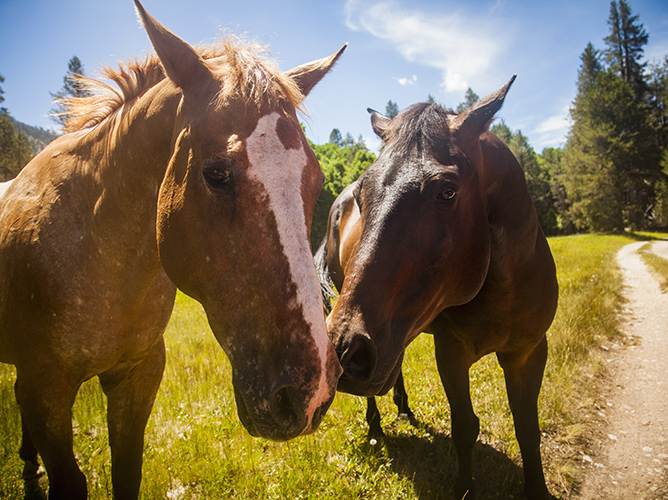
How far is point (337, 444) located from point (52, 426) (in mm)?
2322

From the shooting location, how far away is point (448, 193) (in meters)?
1.96

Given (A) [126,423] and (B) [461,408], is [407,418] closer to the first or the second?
(B) [461,408]

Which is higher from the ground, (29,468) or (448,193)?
(448,193)

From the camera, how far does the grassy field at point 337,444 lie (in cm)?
271

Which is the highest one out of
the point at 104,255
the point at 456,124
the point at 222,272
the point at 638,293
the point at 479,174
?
the point at 456,124

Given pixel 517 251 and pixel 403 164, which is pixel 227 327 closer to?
pixel 403 164

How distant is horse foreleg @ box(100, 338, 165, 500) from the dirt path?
349 cm

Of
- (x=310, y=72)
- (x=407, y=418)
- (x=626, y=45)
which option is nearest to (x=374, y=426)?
(x=407, y=418)

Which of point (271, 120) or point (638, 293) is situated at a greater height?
point (271, 120)

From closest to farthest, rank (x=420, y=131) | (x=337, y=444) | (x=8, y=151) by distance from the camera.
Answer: (x=420, y=131), (x=337, y=444), (x=8, y=151)

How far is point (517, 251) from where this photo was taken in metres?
2.44

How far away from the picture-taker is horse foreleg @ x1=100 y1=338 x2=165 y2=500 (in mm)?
2191

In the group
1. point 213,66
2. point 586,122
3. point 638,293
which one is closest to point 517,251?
point 213,66

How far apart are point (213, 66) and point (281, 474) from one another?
2990mm
